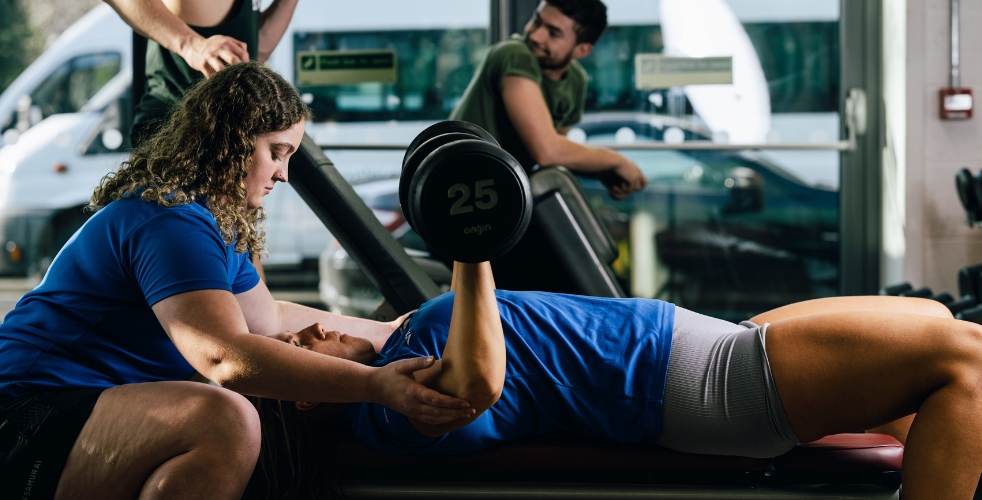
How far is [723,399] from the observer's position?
1.28 m

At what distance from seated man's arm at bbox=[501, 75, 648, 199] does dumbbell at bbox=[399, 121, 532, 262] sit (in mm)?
1350

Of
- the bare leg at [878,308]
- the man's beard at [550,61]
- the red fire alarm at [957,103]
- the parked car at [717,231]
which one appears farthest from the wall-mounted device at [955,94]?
the bare leg at [878,308]

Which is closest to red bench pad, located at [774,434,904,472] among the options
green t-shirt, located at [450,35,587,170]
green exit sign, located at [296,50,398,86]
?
green t-shirt, located at [450,35,587,170]

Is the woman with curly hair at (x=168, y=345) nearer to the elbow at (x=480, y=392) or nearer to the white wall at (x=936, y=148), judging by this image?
the elbow at (x=480, y=392)

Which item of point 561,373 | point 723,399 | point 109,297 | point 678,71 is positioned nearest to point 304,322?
point 109,297

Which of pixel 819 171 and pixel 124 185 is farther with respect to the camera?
pixel 819 171

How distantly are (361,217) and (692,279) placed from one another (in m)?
1.87

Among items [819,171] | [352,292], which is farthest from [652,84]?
[352,292]

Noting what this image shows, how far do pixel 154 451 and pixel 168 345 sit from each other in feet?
0.64

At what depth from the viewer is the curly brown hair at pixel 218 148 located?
4.08 feet

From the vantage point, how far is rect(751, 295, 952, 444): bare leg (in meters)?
1.54

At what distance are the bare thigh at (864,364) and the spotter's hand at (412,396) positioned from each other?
20.4 inches

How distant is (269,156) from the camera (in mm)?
1288

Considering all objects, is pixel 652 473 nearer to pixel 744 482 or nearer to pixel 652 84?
pixel 744 482
